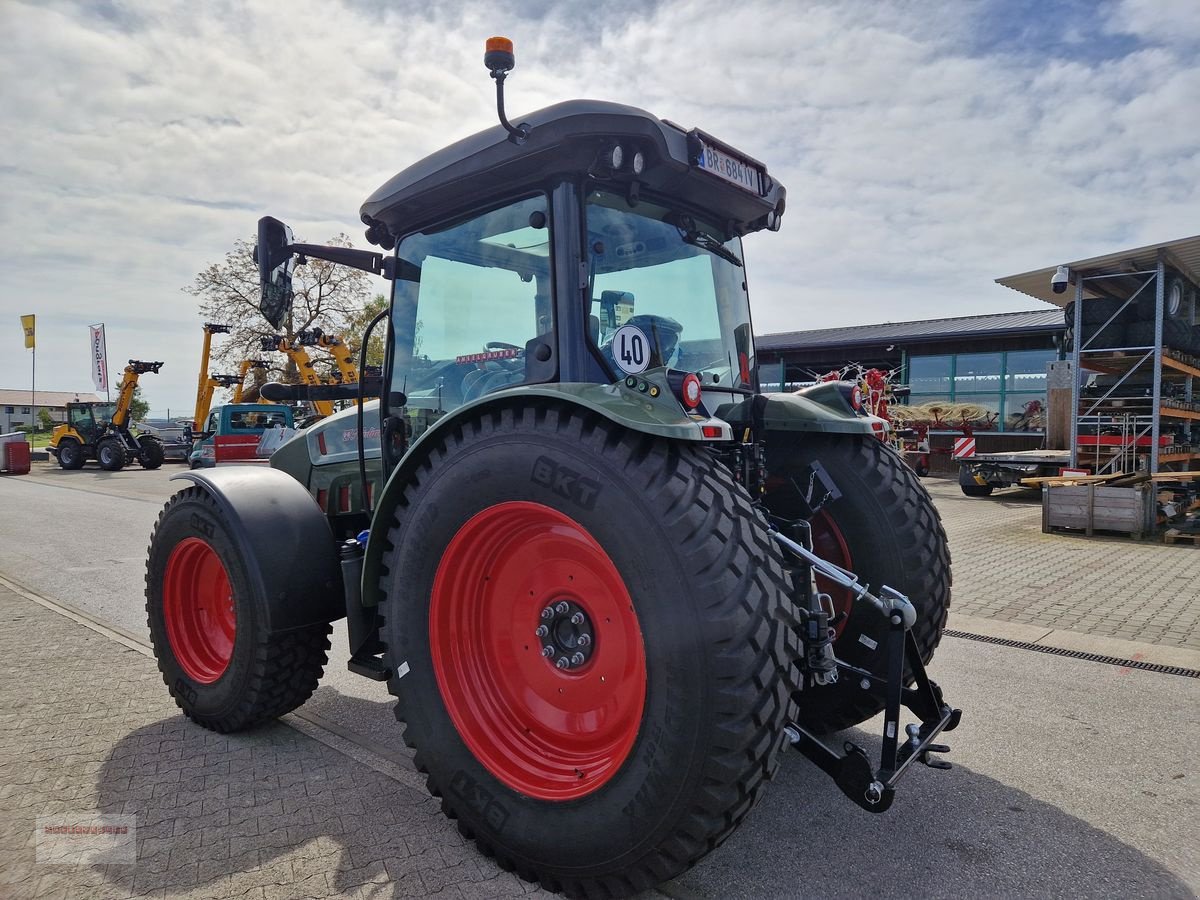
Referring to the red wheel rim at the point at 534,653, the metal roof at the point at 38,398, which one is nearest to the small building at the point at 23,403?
the metal roof at the point at 38,398

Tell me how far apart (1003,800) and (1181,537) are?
798cm

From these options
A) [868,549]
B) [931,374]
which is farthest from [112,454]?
[868,549]

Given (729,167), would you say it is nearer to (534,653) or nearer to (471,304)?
(471,304)

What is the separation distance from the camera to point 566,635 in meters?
2.45

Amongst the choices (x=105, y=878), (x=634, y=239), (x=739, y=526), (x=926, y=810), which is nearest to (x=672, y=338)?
(x=634, y=239)

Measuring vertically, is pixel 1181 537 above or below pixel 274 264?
below

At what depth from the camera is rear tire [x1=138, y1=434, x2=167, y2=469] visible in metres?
24.5

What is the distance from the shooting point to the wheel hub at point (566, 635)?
239cm

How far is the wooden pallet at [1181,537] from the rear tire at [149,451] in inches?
1021

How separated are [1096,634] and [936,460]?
16061mm

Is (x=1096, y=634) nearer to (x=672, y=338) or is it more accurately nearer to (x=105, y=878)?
(x=672, y=338)

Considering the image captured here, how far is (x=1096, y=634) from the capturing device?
498 centimetres

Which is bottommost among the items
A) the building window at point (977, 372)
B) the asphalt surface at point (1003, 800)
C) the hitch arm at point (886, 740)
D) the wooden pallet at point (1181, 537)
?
the asphalt surface at point (1003, 800)

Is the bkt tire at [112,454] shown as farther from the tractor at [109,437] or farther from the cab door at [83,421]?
the cab door at [83,421]
